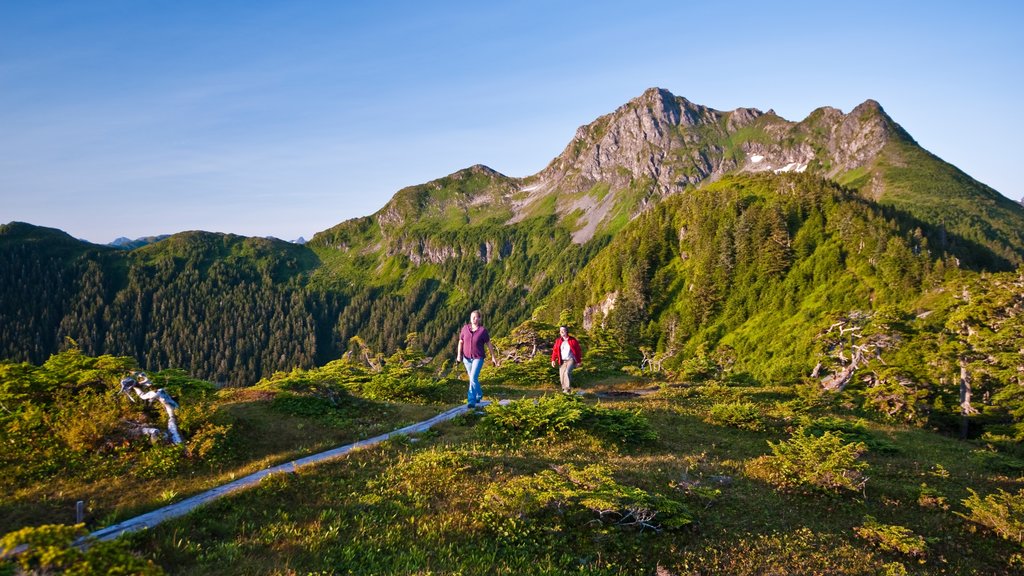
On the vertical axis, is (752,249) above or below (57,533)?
above

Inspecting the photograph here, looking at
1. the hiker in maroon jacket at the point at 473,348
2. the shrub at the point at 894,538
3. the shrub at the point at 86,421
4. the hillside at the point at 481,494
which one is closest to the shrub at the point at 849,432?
the hillside at the point at 481,494

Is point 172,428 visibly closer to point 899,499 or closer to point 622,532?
point 622,532

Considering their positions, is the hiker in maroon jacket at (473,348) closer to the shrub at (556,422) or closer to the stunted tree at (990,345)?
the shrub at (556,422)

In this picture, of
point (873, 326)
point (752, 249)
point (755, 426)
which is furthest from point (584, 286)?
point (755, 426)

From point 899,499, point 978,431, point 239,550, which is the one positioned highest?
point 239,550

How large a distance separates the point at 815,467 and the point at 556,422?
24.9 feet

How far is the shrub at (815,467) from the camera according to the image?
42.1 ft

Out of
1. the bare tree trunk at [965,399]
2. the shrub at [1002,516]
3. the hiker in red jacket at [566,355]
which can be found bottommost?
the bare tree trunk at [965,399]

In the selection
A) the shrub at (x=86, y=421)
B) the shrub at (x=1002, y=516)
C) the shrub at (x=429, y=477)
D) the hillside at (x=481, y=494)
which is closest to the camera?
the hillside at (x=481, y=494)

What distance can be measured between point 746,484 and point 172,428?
51.6ft

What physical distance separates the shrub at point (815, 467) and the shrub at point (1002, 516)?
2.16 m

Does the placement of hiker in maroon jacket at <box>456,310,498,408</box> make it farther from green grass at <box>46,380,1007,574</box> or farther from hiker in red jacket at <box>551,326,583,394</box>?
green grass at <box>46,380,1007,574</box>

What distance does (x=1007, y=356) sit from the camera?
24.7 m

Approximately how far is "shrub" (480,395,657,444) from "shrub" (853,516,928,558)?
Result: 280 inches
